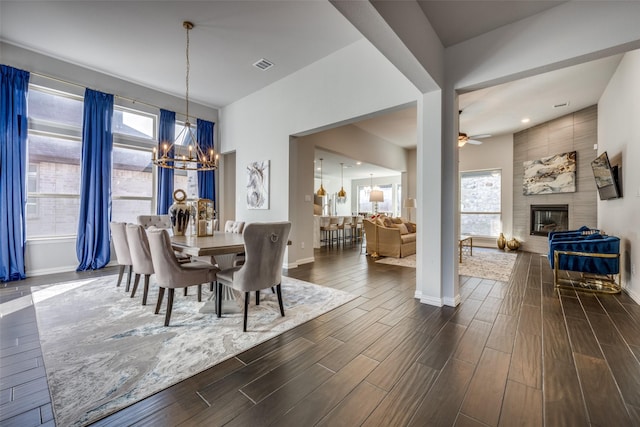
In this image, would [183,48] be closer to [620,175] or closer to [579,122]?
[620,175]

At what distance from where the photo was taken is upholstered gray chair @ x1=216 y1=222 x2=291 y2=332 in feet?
7.57

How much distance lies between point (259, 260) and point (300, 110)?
3230mm

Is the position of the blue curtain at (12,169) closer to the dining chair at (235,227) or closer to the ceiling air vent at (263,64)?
the dining chair at (235,227)

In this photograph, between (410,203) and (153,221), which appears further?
(410,203)

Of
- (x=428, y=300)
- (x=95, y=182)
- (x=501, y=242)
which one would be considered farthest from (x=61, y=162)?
(x=501, y=242)

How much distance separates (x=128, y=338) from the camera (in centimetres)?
222

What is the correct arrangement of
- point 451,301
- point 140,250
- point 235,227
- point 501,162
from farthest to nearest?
point 501,162 → point 235,227 → point 451,301 → point 140,250

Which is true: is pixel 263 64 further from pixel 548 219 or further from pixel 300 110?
pixel 548 219

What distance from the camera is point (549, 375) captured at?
172 centimetres

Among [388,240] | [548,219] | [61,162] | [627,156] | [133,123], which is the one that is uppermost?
[133,123]

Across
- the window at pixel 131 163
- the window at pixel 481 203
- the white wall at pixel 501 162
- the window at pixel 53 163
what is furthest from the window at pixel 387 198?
the window at pixel 53 163

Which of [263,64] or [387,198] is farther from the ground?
[263,64]

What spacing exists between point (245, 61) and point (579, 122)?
23.7 ft

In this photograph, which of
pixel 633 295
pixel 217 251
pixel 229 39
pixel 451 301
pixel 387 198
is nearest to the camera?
pixel 217 251
